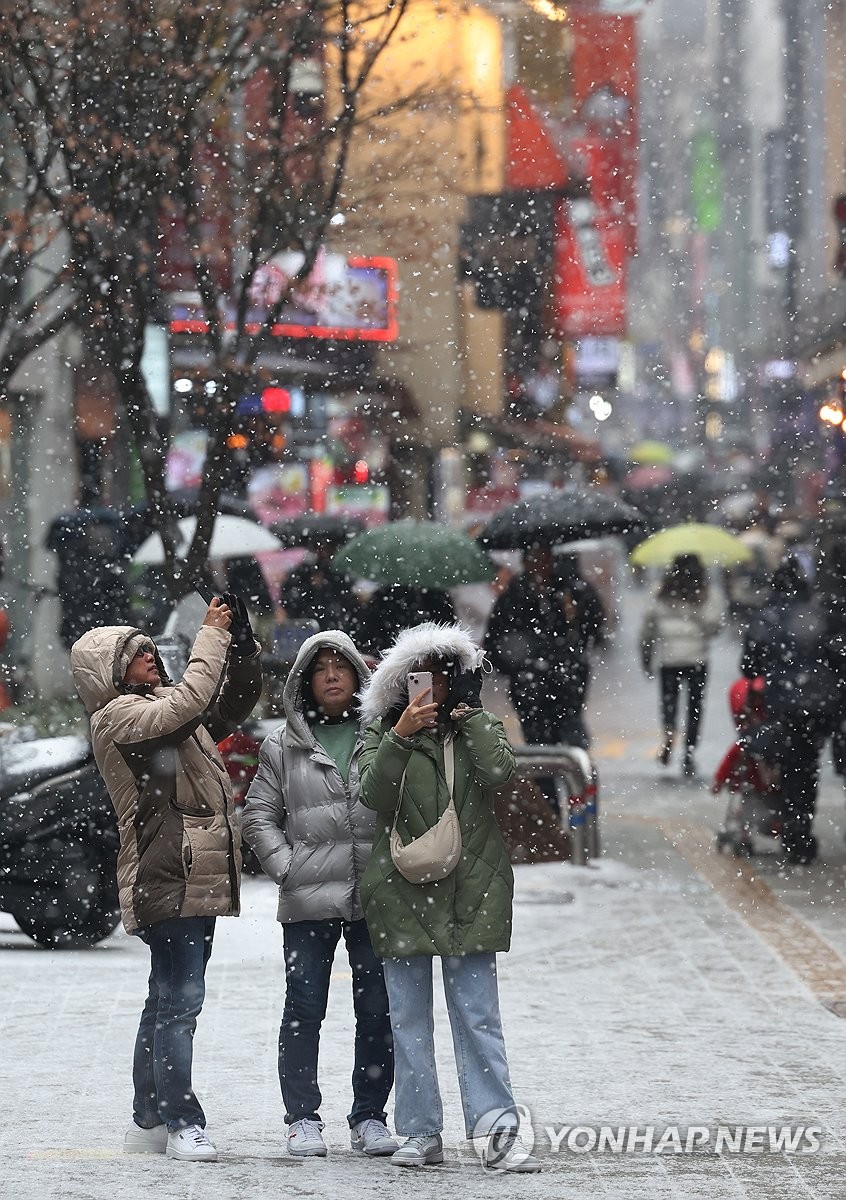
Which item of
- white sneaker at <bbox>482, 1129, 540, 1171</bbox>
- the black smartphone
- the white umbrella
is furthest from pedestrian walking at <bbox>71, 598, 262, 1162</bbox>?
the white umbrella

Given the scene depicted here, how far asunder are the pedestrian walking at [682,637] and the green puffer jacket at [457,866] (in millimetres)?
11090

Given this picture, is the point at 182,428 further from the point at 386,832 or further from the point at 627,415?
the point at 627,415

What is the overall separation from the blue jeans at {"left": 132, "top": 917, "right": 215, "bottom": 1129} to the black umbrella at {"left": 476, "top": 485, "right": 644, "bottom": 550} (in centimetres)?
879

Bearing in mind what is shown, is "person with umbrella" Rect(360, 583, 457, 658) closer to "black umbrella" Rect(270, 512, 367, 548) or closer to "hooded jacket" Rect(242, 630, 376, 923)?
"black umbrella" Rect(270, 512, 367, 548)

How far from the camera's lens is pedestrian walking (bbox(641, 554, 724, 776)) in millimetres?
16734

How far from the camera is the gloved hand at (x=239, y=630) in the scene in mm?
5629

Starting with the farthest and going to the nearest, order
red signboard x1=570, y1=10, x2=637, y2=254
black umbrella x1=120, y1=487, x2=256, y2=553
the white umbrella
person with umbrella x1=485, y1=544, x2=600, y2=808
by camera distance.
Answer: red signboard x1=570, y1=10, x2=637, y2=254 → black umbrella x1=120, y1=487, x2=256, y2=553 → the white umbrella → person with umbrella x1=485, y1=544, x2=600, y2=808

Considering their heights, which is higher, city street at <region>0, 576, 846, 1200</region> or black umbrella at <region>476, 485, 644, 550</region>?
black umbrella at <region>476, 485, 644, 550</region>

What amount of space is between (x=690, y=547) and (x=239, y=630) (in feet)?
40.8

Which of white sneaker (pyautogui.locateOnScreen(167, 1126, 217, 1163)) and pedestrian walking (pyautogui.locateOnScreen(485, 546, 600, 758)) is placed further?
pedestrian walking (pyautogui.locateOnScreen(485, 546, 600, 758))

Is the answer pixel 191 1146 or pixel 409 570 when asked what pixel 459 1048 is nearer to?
pixel 191 1146

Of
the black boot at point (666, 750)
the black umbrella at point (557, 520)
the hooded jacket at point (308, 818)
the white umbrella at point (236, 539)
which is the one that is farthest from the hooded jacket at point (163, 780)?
the black boot at point (666, 750)

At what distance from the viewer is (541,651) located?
1288 centimetres

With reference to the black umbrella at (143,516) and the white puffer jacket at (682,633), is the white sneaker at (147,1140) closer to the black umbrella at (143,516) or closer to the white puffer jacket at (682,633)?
the black umbrella at (143,516)
